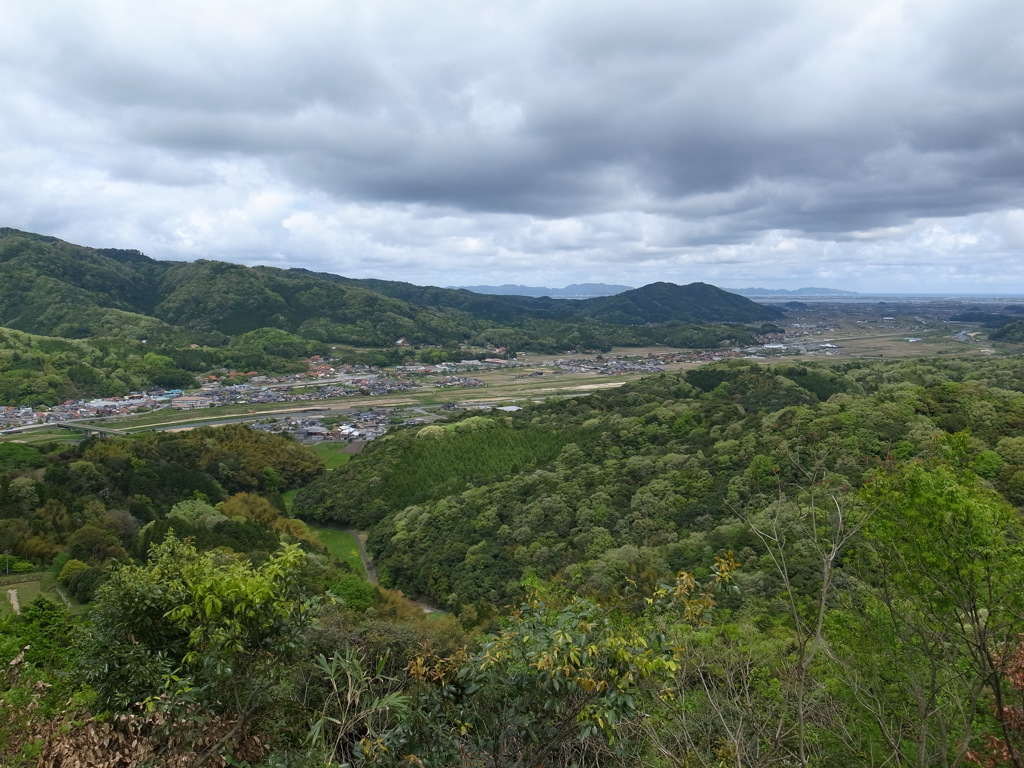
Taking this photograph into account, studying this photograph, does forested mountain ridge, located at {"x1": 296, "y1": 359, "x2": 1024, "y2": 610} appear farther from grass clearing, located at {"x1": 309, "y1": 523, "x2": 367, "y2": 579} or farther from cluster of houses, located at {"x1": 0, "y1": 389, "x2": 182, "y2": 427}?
cluster of houses, located at {"x1": 0, "y1": 389, "x2": 182, "y2": 427}

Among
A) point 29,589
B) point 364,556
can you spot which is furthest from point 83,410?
point 29,589

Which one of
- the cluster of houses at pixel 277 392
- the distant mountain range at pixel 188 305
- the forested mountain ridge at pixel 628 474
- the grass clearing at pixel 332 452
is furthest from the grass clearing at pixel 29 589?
the distant mountain range at pixel 188 305

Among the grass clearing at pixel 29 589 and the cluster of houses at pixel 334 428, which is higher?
the grass clearing at pixel 29 589

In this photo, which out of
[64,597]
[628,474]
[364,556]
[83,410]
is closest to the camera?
[64,597]

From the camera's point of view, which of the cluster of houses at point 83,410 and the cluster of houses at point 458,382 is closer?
the cluster of houses at point 83,410

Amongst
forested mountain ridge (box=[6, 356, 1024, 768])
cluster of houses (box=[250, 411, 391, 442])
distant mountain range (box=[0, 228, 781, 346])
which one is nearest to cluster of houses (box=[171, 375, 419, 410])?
cluster of houses (box=[250, 411, 391, 442])

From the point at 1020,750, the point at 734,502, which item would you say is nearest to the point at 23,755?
the point at 1020,750

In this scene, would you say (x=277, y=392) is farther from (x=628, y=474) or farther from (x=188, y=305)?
(x=188, y=305)

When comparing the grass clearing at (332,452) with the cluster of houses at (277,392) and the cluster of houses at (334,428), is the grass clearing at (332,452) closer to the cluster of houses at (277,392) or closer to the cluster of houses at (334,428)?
the cluster of houses at (334,428)

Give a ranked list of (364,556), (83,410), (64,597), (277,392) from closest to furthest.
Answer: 1. (64,597)
2. (364,556)
3. (83,410)
4. (277,392)
